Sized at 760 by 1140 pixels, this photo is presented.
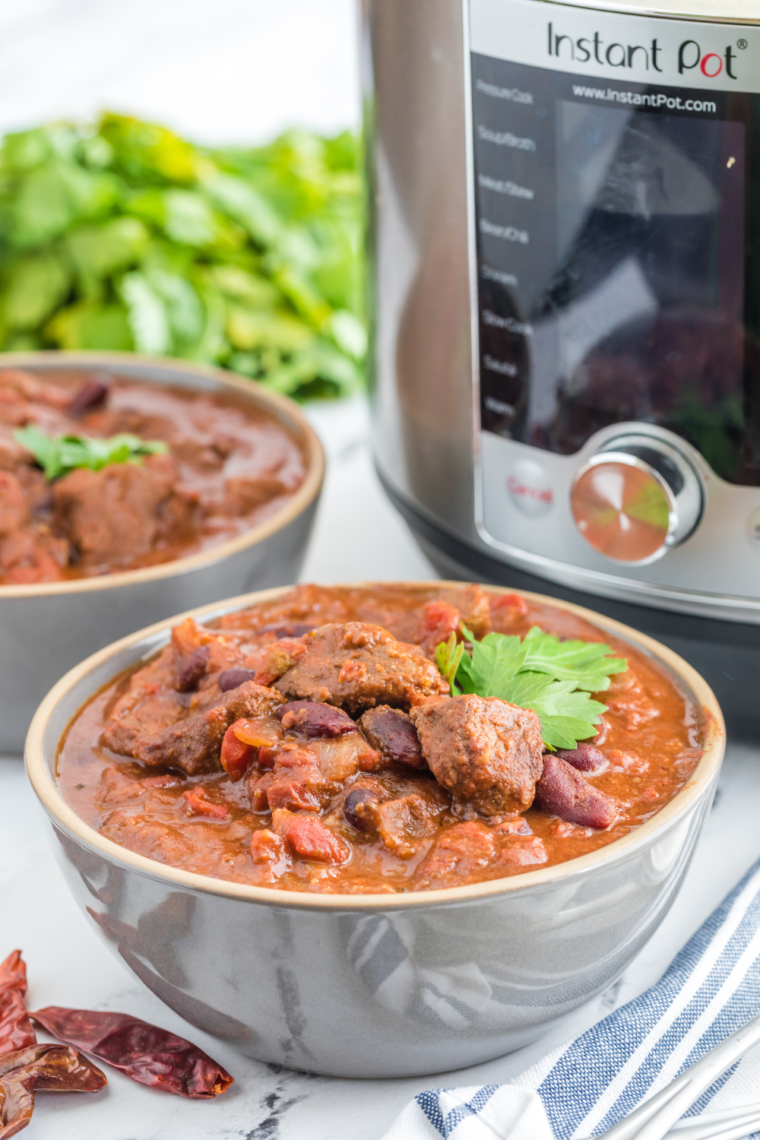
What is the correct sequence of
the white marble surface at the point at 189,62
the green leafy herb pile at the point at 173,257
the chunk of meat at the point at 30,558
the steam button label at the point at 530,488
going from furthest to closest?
the white marble surface at the point at 189,62, the green leafy herb pile at the point at 173,257, the chunk of meat at the point at 30,558, the steam button label at the point at 530,488

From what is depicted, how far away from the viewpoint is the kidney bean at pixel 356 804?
3.09 ft

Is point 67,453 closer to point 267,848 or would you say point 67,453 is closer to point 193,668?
point 193,668

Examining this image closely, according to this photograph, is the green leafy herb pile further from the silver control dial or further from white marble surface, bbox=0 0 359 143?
the silver control dial

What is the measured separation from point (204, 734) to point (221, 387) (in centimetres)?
87

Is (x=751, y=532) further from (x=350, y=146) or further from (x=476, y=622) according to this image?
(x=350, y=146)

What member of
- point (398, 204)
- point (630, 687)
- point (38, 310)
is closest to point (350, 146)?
point (38, 310)

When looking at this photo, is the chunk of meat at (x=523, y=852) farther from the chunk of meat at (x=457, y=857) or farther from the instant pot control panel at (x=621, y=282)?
the instant pot control panel at (x=621, y=282)

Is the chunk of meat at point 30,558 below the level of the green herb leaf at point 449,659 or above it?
below

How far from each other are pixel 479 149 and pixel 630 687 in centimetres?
52

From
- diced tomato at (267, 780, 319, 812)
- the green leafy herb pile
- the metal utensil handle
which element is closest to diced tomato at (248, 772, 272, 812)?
diced tomato at (267, 780, 319, 812)

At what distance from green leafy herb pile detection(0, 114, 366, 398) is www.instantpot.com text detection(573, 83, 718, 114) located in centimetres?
117

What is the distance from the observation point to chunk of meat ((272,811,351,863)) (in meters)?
0.91

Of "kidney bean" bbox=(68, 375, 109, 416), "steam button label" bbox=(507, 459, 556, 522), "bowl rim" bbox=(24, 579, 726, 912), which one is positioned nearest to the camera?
"bowl rim" bbox=(24, 579, 726, 912)

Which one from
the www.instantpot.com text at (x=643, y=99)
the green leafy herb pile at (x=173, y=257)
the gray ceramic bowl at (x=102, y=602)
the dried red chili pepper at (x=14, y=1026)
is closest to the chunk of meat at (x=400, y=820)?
the dried red chili pepper at (x=14, y=1026)
